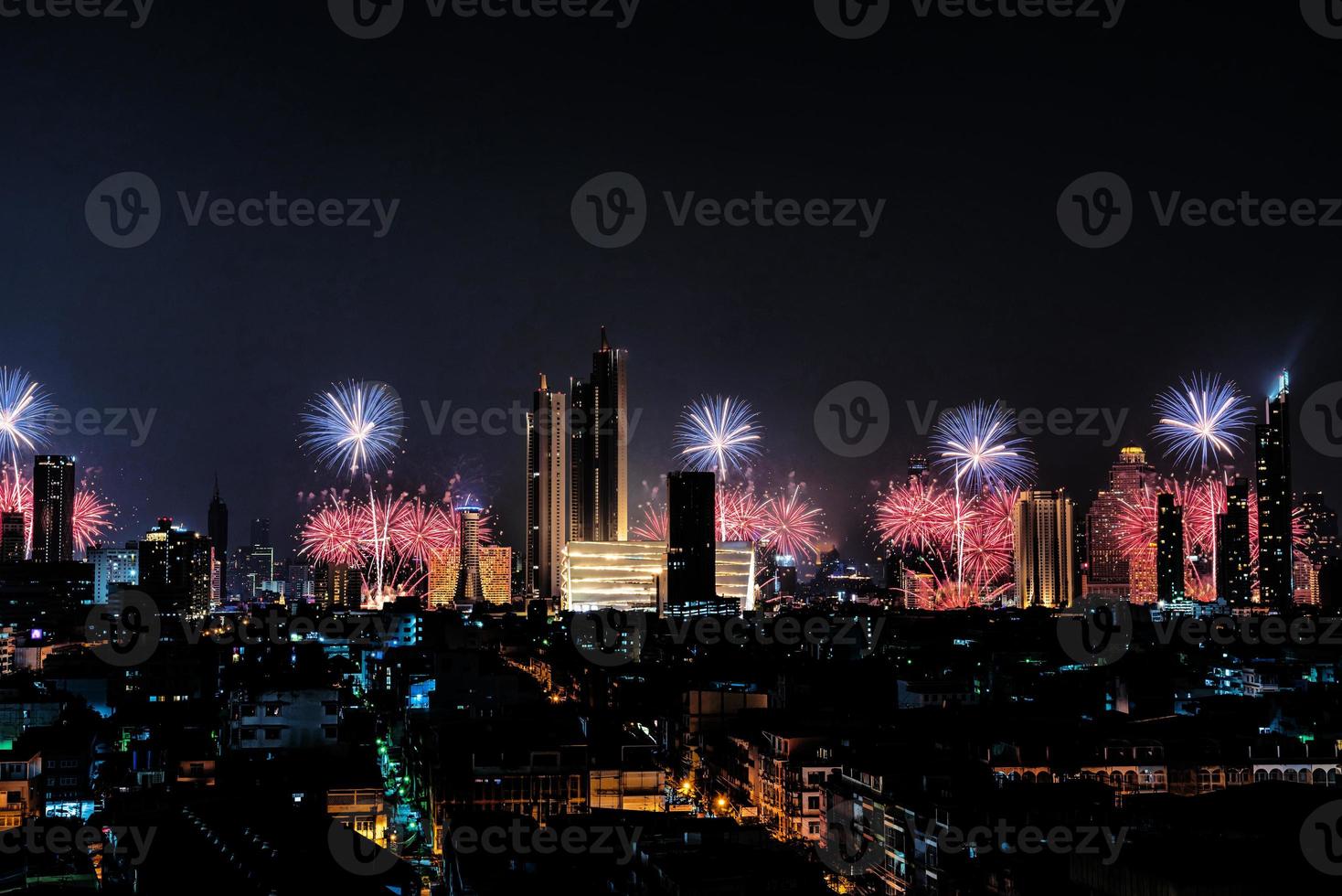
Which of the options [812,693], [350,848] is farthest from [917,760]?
[812,693]

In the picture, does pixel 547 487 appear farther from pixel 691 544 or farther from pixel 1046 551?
pixel 1046 551

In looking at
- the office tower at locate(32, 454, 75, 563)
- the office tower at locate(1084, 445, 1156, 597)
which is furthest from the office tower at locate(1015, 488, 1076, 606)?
the office tower at locate(32, 454, 75, 563)

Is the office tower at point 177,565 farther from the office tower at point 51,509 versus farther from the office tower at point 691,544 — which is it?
the office tower at point 691,544

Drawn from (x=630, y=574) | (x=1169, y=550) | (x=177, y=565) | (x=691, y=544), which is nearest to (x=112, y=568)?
(x=177, y=565)

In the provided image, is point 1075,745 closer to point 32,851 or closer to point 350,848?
point 350,848

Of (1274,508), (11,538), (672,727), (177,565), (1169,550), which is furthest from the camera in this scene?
(1169,550)
